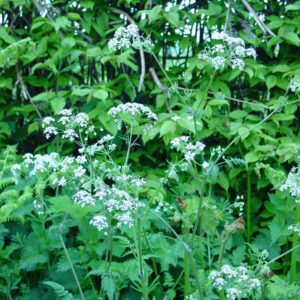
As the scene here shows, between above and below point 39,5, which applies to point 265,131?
below

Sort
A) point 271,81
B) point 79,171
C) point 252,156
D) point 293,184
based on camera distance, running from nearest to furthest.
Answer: point 79,171, point 293,184, point 252,156, point 271,81

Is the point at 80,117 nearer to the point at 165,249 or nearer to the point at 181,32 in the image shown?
the point at 165,249

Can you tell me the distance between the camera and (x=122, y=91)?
11.3 ft

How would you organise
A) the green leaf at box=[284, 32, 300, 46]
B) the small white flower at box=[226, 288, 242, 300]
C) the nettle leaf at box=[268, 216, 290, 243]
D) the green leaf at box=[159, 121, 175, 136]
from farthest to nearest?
the green leaf at box=[284, 32, 300, 46], the nettle leaf at box=[268, 216, 290, 243], the green leaf at box=[159, 121, 175, 136], the small white flower at box=[226, 288, 242, 300]

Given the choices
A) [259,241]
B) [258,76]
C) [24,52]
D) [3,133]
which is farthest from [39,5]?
[259,241]

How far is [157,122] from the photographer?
280 centimetres

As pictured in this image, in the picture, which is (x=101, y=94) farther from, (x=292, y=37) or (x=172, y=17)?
(x=292, y=37)

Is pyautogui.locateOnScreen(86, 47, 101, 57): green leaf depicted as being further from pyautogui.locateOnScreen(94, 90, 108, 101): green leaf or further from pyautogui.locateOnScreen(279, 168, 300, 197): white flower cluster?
pyautogui.locateOnScreen(279, 168, 300, 197): white flower cluster

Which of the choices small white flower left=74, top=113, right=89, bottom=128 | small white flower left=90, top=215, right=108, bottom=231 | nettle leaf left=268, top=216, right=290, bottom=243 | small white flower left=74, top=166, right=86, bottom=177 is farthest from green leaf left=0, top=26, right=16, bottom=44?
nettle leaf left=268, top=216, right=290, bottom=243

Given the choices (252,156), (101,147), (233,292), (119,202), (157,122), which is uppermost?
(101,147)

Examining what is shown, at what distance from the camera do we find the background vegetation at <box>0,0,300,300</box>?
2.63 m

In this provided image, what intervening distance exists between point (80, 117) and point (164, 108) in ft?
3.89

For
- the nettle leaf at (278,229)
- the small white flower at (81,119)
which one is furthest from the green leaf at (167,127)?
the nettle leaf at (278,229)

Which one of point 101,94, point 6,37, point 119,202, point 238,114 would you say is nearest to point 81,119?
point 119,202
